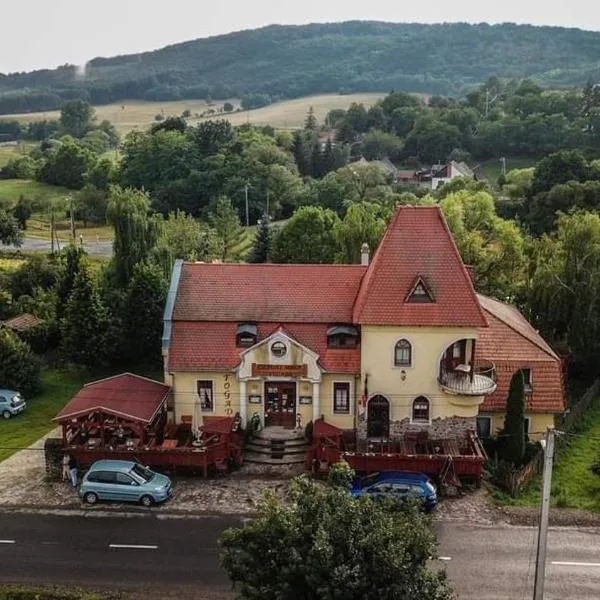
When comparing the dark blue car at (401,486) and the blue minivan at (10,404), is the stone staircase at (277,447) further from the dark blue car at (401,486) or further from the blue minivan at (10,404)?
the blue minivan at (10,404)

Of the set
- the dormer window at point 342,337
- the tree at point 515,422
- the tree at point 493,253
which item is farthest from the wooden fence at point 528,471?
the tree at point 493,253

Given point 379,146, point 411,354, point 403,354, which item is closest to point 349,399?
point 403,354

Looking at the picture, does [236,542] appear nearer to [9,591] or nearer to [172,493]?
[9,591]

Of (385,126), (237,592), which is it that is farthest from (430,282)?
(385,126)

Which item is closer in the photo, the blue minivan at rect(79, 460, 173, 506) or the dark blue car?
the dark blue car

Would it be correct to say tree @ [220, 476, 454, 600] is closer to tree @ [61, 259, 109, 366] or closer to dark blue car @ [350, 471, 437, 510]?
dark blue car @ [350, 471, 437, 510]

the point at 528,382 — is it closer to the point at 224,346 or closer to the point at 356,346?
the point at 356,346

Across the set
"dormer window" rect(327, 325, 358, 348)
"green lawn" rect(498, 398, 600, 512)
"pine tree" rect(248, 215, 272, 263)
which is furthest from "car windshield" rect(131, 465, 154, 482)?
"pine tree" rect(248, 215, 272, 263)
